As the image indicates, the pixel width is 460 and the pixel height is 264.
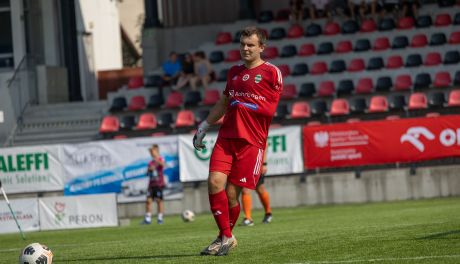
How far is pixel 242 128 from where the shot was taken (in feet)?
39.9

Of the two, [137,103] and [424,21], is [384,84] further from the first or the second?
[137,103]

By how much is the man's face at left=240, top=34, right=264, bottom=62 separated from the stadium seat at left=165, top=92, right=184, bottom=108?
22398mm

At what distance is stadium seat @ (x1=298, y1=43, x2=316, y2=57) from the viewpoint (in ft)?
118

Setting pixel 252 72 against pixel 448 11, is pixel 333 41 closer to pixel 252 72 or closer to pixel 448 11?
pixel 448 11

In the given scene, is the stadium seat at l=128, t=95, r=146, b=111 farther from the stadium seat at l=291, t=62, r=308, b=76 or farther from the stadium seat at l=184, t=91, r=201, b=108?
the stadium seat at l=291, t=62, r=308, b=76

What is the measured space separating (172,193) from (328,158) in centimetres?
414

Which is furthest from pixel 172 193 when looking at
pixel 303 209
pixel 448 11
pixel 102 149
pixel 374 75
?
pixel 448 11

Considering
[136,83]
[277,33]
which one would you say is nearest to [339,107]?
[277,33]

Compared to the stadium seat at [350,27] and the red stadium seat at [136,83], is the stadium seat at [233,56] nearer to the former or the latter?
the red stadium seat at [136,83]

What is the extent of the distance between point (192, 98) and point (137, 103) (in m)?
1.98

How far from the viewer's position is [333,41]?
120ft

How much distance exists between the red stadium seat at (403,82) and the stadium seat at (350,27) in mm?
4010

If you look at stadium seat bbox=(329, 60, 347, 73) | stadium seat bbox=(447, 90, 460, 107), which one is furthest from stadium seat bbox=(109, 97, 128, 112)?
stadium seat bbox=(447, 90, 460, 107)

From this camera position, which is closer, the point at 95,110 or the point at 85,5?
the point at 95,110
